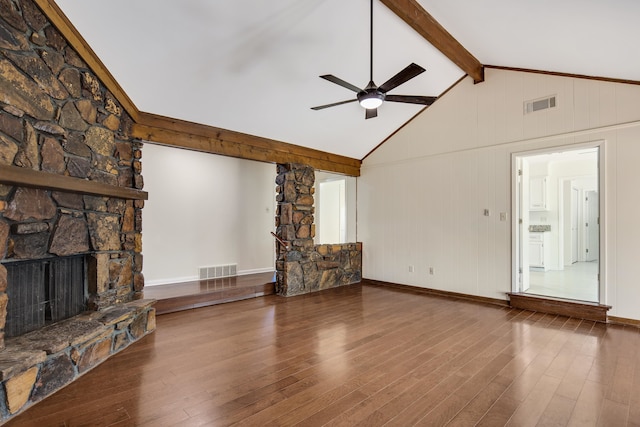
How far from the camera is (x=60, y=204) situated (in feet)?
8.85

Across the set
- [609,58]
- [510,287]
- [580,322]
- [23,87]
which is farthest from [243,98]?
[580,322]

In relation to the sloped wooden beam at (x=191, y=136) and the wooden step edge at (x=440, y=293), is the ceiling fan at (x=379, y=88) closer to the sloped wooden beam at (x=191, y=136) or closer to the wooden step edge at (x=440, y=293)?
the sloped wooden beam at (x=191, y=136)

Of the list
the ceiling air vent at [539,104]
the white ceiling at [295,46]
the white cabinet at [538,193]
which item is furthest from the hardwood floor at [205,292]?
the white cabinet at [538,193]

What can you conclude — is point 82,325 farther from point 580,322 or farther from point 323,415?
point 580,322

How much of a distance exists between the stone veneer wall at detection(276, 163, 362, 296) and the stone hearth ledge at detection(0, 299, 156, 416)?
8.12 feet

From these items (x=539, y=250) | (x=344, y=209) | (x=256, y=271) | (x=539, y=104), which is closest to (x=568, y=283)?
(x=539, y=250)

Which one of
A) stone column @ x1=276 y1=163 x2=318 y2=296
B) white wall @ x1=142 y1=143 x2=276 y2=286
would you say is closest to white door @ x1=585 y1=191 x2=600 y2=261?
A: stone column @ x1=276 y1=163 x2=318 y2=296

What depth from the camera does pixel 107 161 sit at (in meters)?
3.40

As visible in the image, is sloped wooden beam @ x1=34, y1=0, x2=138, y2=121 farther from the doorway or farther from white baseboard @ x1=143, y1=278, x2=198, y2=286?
the doorway

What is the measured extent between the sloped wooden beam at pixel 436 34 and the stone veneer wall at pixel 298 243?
2.77 metres

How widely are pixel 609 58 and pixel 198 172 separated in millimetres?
6209

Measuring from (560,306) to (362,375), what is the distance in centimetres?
335

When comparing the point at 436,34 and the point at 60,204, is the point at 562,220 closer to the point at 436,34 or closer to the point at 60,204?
the point at 436,34

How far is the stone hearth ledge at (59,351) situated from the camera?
2.00m
